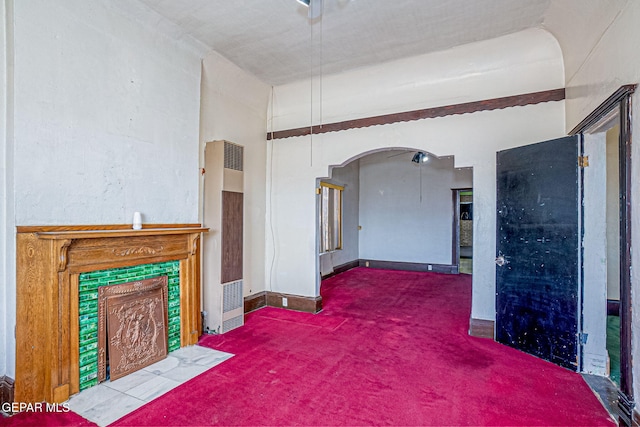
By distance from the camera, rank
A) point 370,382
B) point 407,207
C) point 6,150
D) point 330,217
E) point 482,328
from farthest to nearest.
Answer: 1. point 407,207
2. point 330,217
3. point 482,328
4. point 370,382
5. point 6,150

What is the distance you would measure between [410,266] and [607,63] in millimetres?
6438

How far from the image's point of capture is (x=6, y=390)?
2312 mm

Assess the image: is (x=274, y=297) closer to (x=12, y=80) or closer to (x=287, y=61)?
(x=287, y=61)

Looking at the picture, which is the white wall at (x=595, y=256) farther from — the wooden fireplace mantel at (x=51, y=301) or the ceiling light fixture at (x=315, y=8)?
the wooden fireplace mantel at (x=51, y=301)

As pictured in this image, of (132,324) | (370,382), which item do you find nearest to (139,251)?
(132,324)

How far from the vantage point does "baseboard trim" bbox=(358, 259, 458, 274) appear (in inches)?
314

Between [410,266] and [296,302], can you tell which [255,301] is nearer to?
[296,302]

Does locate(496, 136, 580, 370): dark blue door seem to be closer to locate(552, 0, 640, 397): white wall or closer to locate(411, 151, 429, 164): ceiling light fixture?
locate(552, 0, 640, 397): white wall

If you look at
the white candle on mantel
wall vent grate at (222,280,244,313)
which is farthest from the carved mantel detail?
wall vent grate at (222,280,244,313)

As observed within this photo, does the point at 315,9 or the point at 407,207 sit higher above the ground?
the point at 315,9

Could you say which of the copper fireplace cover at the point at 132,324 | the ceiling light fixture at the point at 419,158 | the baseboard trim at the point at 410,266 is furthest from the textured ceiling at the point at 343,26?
the baseboard trim at the point at 410,266

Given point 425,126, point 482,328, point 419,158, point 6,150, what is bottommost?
point 482,328

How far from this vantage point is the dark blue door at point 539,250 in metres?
2.98

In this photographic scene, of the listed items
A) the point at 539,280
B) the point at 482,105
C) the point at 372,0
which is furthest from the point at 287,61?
the point at 539,280
